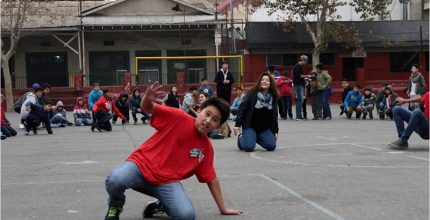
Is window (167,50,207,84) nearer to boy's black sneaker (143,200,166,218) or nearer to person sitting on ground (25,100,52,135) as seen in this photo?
person sitting on ground (25,100,52,135)

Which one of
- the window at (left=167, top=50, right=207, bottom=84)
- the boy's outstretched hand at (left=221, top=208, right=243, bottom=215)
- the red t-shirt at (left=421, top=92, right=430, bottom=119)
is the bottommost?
the boy's outstretched hand at (left=221, top=208, right=243, bottom=215)

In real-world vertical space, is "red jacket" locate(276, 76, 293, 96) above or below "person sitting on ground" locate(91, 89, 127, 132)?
above

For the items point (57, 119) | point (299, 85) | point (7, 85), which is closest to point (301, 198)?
point (299, 85)

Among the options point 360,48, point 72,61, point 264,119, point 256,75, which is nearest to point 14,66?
point 72,61

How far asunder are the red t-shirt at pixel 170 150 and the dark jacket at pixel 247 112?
19.8 ft

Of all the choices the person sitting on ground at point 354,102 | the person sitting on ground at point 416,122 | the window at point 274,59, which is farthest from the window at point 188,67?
the person sitting on ground at point 416,122

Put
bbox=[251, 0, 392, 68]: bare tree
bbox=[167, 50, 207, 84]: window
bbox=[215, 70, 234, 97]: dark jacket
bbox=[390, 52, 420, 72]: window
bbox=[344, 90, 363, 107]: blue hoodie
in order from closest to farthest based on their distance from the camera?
bbox=[215, 70, 234, 97]: dark jacket < bbox=[344, 90, 363, 107]: blue hoodie < bbox=[251, 0, 392, 68]: bare tree < bbox=[167, 50, 207, 84]: window < bbox=[390, 52, 420, 72]: window

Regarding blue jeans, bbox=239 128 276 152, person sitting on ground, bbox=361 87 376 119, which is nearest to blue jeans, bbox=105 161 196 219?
blue jeans, bbox=239 128 276 152

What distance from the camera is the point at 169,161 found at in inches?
266

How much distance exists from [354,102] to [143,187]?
1879 centimetres

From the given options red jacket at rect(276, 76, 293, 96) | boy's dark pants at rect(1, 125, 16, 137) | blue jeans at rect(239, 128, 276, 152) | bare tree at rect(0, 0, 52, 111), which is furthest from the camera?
bare tree at rect(0, 0, 52, 111)

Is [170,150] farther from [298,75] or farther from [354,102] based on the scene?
[354,102]

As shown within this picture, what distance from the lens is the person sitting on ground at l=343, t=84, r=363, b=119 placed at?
2447cm

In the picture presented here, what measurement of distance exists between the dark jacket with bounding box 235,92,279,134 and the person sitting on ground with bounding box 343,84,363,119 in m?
11.8
